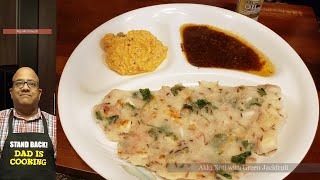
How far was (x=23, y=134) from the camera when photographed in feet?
3.50

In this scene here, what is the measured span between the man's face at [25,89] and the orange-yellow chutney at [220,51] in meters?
0.91

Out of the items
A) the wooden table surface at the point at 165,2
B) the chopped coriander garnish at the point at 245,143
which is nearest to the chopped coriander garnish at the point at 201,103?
the chopped coriander garnish at the point at 245,143

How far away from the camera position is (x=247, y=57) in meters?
1.92

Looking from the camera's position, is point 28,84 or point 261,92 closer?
Result: point 28,84

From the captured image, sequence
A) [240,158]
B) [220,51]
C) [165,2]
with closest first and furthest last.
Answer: [240,158]
[220,51]
[165,2]

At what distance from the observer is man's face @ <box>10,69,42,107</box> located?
1.03m

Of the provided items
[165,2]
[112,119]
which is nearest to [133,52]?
[112,119]

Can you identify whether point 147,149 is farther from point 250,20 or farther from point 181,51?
point 250,20

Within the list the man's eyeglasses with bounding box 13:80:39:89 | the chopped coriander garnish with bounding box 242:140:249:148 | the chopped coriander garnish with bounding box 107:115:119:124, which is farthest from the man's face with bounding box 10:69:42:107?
the chopped coriander garnish with bounding box 242:140:249:148

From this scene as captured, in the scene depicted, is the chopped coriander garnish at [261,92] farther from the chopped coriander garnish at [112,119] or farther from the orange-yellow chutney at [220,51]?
the chopped coriander garnish at [112,119]

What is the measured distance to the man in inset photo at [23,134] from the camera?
104 centimetres

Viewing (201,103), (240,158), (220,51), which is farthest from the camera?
(220,51)

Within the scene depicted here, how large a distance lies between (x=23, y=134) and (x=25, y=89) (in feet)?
0.36

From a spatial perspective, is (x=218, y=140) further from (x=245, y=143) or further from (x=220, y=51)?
(x=220, y=51)
